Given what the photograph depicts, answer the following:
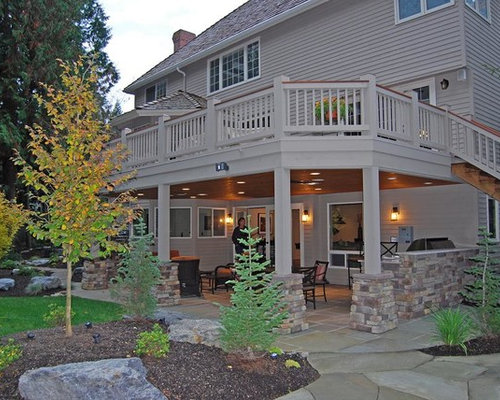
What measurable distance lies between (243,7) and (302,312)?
14.2m

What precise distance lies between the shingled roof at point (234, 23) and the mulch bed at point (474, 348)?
9.70 meters

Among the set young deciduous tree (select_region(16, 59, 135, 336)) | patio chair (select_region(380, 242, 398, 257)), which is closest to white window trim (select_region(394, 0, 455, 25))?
patio chair (select_region(380, 242, 398, 257))

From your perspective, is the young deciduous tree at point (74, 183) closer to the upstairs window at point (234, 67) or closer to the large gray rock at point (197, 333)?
the large gray rock at point (197, 333)

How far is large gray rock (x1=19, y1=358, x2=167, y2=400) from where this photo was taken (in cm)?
373

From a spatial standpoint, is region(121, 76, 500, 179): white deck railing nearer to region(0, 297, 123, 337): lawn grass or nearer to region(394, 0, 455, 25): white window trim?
region(394, 0, 455, 25): white window trim

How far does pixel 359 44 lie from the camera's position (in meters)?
11.6

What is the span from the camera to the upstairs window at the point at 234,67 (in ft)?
46.9

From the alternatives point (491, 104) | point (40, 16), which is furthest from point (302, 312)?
point (40, 16)

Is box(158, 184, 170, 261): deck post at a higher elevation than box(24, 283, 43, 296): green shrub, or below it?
higher

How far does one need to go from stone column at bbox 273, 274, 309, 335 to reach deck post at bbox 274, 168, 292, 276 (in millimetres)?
129

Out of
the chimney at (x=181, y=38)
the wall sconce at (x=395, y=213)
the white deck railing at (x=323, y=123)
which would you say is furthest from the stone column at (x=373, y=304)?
the chimney at (x=181, y=38)

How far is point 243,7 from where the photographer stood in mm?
17688

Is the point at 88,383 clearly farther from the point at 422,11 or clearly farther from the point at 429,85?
the point at 422,11

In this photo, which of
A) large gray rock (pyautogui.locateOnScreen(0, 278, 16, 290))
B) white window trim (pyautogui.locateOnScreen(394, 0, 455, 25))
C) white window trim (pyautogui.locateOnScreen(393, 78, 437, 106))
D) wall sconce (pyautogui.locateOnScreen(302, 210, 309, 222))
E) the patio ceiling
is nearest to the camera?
the patio ceiling
